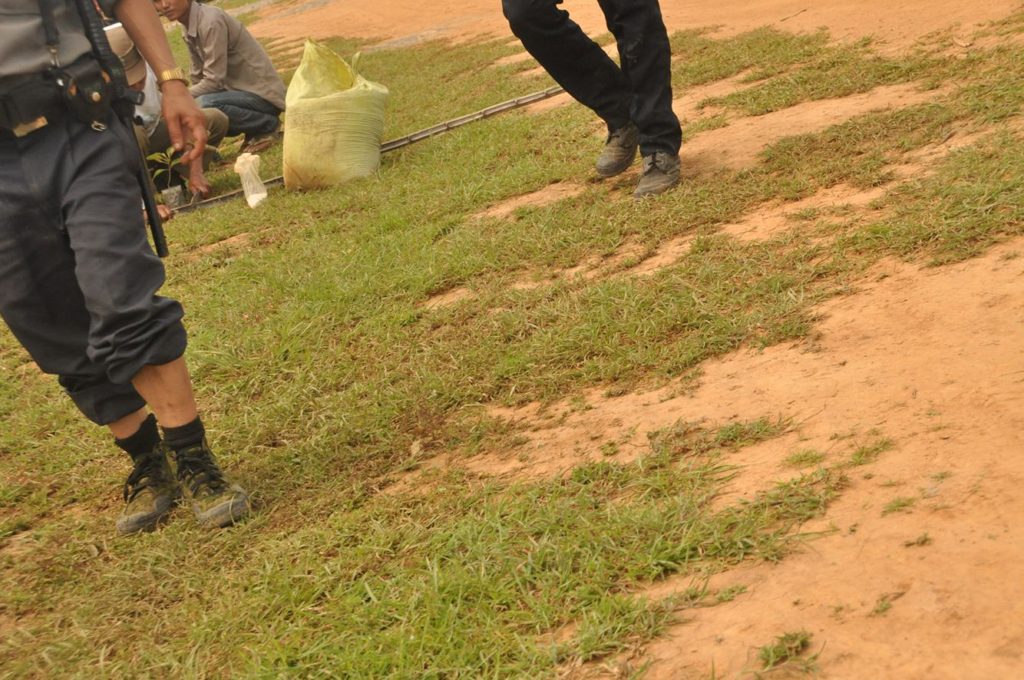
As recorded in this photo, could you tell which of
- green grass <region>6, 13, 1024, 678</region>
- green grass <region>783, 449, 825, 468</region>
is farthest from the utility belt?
green grass <region>783, 449, 825, 468</region>

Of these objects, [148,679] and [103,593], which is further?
[103,593]

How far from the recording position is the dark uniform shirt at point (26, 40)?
8.30ft

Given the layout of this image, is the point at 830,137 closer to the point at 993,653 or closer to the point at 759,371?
the point at 759,371

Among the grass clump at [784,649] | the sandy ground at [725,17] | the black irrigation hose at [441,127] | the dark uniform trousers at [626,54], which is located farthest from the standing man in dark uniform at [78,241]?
the sandy ground at [725,17]

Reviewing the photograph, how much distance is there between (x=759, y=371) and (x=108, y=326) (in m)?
1.57

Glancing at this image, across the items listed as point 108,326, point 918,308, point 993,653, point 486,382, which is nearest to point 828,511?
point 993,653

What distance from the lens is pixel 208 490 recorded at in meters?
2.84

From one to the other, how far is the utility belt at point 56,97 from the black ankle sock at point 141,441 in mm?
820

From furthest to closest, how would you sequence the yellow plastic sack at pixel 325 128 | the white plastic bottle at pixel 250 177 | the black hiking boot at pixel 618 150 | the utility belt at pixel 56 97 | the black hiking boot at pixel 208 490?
1. the white plastic bottle at pixel 250 177
2. the yellow plastic sack at pixel 325 128
3. the black hiking boot at pixel 618 150
4. the black hiking boot at pixel 208 490
5. the utility belt at pixel 56 97

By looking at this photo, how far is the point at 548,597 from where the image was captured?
216 centimetres

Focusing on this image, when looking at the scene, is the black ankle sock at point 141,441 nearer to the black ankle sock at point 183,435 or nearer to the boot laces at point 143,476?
the boot laces at point 143,476

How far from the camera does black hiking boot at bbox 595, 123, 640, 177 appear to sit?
4.79 m

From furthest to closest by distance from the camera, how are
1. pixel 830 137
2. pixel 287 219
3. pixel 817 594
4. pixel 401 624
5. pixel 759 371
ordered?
1. pixel 287 219
2. pixel 830 137
3. pixel 759 371
4. pixel 401 624
5. pixel 817 594

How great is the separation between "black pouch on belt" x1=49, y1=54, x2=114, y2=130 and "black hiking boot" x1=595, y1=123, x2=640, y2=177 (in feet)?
8.26
